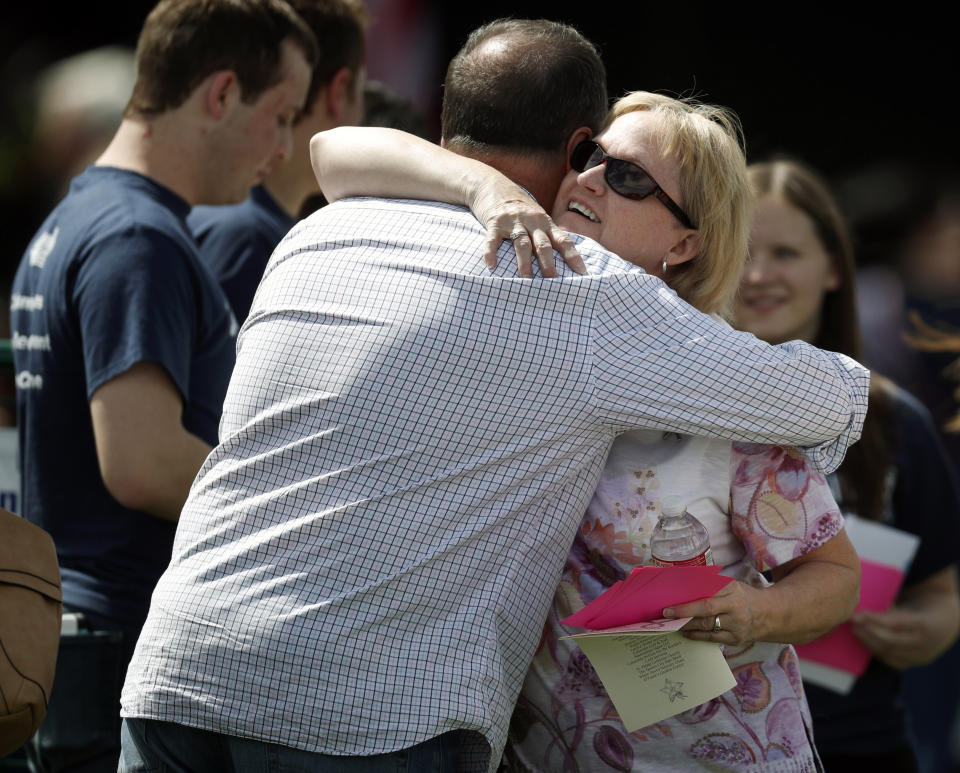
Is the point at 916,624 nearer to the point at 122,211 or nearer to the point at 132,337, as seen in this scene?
the point at 132,337

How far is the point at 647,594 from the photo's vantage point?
1670 millimetres

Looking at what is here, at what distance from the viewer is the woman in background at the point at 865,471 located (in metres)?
3.02

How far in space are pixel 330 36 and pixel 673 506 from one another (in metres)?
2.49

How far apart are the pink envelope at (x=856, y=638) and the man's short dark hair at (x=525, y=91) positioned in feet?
5.25

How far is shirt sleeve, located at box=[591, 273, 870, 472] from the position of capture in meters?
1.67

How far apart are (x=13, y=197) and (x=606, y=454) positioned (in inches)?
252

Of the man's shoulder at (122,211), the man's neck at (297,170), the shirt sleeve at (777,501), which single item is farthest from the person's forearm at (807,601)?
the man's neck at (297,170)

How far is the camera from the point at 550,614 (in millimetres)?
1937

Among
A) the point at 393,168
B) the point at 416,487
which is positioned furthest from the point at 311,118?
the point at 416,487

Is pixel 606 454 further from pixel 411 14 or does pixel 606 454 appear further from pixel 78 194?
pixel 411 14

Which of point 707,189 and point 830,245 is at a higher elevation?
point 707,189

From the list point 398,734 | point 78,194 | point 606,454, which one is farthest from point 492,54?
point 78,194

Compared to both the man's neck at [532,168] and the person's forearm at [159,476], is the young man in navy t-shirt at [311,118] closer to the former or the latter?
the person's forearm at [159,476]

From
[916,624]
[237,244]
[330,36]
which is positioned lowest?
[916,624]
